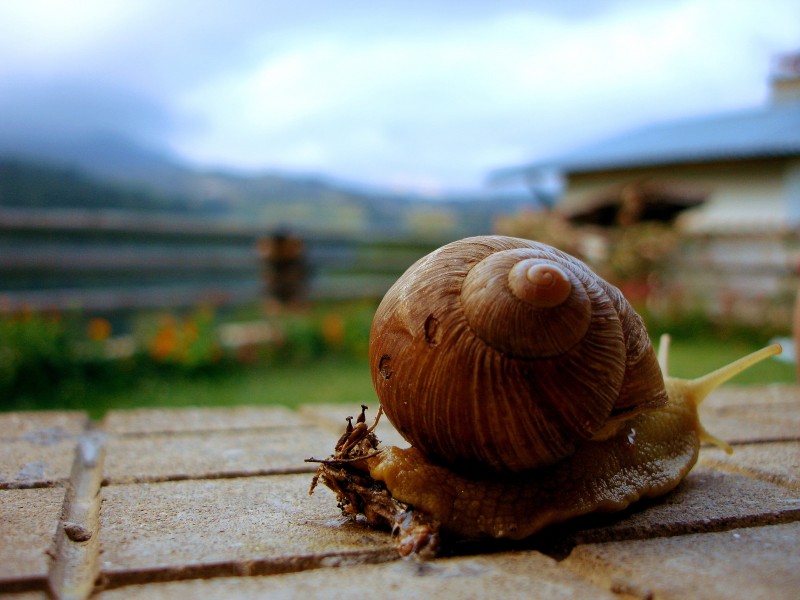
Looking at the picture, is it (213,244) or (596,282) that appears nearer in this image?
(596,282)

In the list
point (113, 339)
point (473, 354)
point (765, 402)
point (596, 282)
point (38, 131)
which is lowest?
point (113, 339)

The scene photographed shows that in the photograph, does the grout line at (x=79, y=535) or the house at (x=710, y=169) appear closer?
the grout line at (x=79, y=535)

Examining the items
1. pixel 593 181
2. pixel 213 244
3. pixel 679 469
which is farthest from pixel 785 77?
pixel 679 469

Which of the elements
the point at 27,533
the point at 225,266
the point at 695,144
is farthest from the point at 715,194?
the point at 27,533

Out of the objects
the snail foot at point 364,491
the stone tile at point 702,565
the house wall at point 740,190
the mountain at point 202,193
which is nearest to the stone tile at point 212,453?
the snail foot at point 364,491

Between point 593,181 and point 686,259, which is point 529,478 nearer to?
point 686,259

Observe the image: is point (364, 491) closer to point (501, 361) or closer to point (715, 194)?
point (501, 361)

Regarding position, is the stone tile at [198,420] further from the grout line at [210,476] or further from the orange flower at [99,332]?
the orange flower at [99,332]
